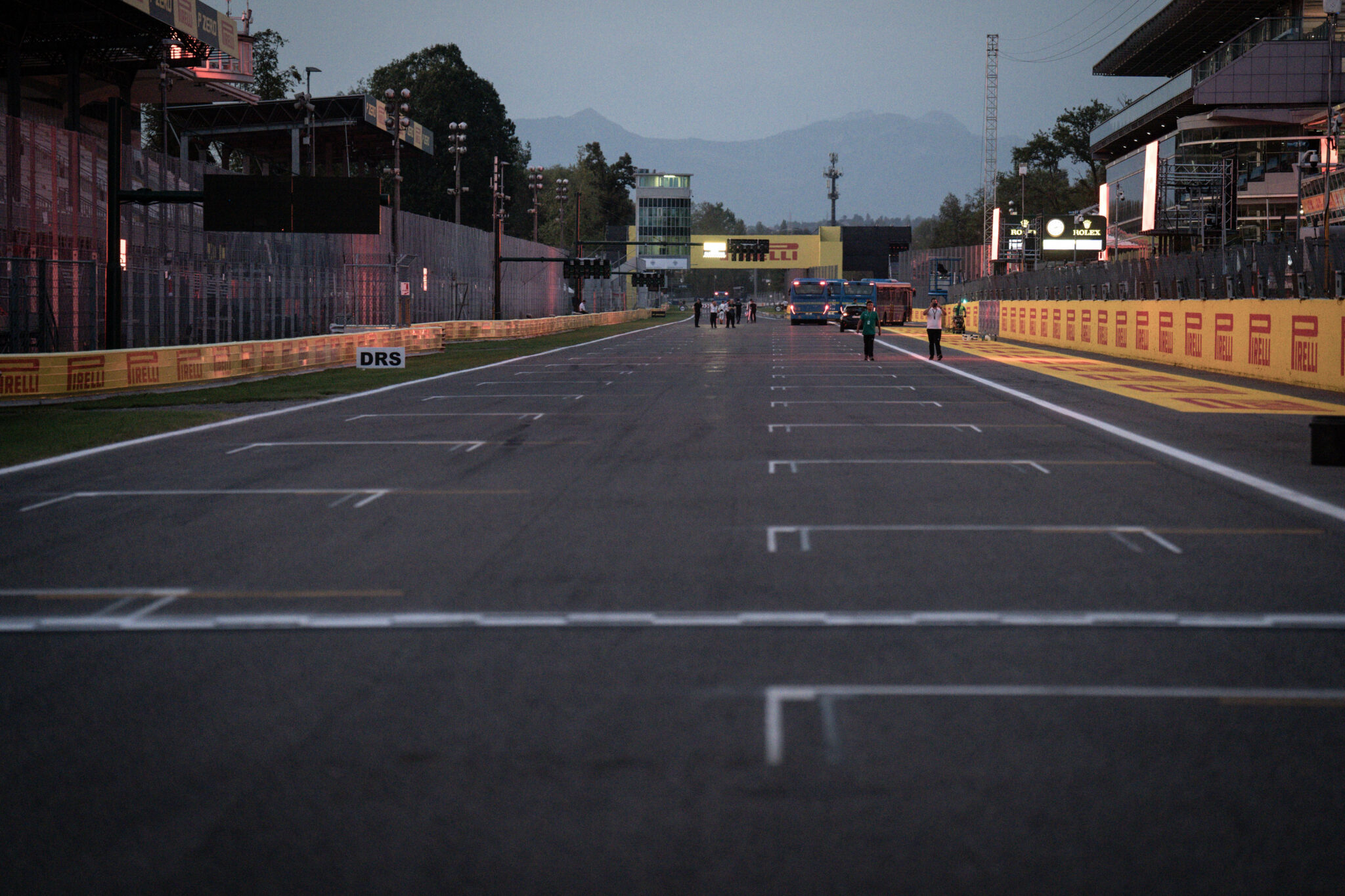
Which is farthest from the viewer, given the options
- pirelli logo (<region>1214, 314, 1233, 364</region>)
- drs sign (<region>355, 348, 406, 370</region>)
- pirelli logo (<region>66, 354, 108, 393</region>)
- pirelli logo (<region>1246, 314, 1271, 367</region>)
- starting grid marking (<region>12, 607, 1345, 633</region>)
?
drs sign (<region>355, 348, 406, 370</region>)

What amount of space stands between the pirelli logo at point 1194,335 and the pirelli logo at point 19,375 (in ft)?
82.6

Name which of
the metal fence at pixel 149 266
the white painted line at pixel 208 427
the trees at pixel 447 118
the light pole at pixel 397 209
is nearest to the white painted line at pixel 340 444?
the white painted line at pixel 208 427

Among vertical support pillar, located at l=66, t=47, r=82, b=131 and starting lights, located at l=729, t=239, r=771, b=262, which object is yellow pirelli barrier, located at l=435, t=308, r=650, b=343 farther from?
starting lights, located at l=729, t=239, r=771, b=262

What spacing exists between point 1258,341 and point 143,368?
2266 cm

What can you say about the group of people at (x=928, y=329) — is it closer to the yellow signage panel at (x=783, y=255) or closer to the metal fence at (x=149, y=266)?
the metal fence at (x=149, y=266)

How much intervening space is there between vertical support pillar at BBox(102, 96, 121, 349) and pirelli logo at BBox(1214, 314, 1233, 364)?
940 inches

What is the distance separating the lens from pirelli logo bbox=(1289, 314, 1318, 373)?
1070 inches

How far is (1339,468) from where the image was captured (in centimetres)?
1492

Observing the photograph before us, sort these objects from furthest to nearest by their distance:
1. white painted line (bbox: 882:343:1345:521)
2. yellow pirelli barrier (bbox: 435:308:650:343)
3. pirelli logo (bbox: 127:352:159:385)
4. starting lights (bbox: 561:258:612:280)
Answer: starting lights (bbox: 561:258:612:280) < yellow pirelli barrier (bbox: 435:308:650:343) < pirelli logo (bbox: 127:352:159:385) < white painted line (bbox: 882:343:1345:521)

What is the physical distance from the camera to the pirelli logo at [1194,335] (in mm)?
34438

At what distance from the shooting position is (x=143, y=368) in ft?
94.7

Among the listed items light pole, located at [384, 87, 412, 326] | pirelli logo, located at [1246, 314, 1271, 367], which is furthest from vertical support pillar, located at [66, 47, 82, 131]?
pirelli logo, located at [1246, 314, 1271, 367]

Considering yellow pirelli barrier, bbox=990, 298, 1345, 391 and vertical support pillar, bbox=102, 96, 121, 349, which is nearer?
yellow pirelli barrier, bbox=990, 298, 1345, 391

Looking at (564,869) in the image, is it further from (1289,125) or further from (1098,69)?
(1098,69)
